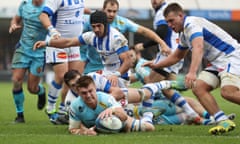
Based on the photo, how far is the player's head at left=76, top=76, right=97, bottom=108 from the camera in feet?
28.2

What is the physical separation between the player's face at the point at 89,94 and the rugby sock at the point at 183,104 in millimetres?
2536

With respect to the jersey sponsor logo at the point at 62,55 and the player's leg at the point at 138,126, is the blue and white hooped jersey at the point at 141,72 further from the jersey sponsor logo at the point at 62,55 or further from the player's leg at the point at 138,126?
the player's leg at the point at 138,126

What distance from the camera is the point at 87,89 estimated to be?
8609 mm

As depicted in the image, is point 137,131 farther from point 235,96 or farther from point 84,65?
point 84,65

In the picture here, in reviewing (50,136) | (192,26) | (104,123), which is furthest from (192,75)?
(50,136)

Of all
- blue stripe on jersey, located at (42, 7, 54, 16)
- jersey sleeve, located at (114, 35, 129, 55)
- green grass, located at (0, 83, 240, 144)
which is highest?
blue stripe on jersey, located at (42, 7, 54, 16)

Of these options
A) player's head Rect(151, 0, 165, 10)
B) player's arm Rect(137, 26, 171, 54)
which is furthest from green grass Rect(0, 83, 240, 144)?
player's head Rect(151, 0, 165, 10)

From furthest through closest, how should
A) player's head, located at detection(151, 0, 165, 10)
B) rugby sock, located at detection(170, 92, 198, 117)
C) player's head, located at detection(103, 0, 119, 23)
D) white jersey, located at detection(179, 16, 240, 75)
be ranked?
1. player's head, located at detection(151, 0, 165, 10)
2. player's head, located at detection(103, 0, 119, 23)
3. rugby sock, located at detection(170, 92, 198, 117)
4. white jersey, located at detection(179, 16, 240, 75)

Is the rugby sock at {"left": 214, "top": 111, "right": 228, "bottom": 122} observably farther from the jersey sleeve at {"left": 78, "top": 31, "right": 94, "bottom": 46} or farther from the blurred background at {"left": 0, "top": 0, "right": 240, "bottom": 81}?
the blurred background at {"left": 0, "top": 0, "right": 240, "bottom": 81}

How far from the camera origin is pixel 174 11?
8836 millimetres

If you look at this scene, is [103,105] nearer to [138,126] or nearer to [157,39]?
[138,126]

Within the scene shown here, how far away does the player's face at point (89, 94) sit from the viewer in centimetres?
862

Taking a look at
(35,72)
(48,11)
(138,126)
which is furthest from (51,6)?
(138,126)

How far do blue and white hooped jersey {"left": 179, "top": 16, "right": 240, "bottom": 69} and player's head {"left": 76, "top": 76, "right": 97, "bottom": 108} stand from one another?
1.32 meters
